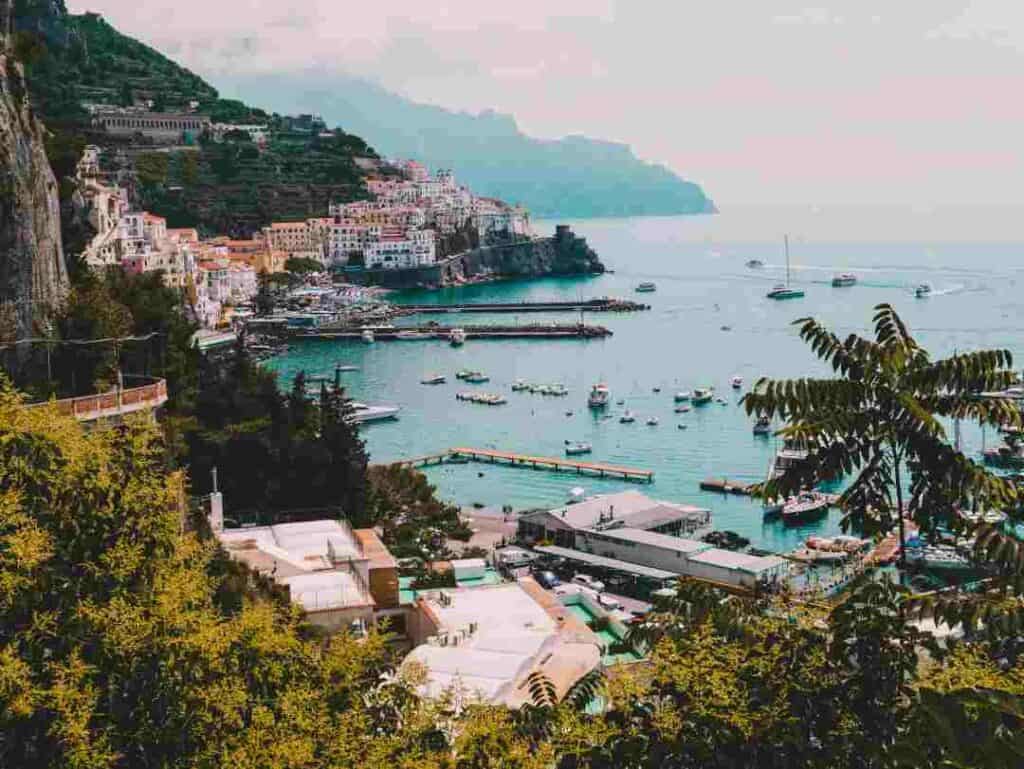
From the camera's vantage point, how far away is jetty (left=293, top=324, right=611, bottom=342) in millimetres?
52531

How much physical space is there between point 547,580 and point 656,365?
27.5m

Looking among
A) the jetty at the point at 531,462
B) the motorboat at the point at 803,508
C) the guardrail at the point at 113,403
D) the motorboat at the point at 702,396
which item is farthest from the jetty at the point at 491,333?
the guardrail at the point at 113,403

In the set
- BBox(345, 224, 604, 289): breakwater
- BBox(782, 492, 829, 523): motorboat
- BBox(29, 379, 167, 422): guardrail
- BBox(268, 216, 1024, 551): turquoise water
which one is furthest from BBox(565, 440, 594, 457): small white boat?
BBox(345, 224, 604, 289): breakwater

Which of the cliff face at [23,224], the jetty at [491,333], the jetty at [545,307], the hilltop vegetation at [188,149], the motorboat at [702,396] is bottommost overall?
the motorboat at [702,396]

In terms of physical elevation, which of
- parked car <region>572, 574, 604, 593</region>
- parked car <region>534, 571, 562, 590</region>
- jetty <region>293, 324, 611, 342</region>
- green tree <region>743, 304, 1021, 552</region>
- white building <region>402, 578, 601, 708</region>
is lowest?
parked car <region>572, 574, 604, 593</region>

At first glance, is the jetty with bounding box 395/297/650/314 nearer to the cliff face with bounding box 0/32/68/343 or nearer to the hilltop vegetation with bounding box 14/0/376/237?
the hilltop vegetation with bounding box 14/0/376/237

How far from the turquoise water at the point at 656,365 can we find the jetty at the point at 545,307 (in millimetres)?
1552

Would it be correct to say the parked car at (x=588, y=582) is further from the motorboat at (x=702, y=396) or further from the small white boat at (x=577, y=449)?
the motorboat at (x=702, y=396)

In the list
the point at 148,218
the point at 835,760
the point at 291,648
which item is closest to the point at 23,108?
the point at 291,648

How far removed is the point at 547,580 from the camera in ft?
57.4

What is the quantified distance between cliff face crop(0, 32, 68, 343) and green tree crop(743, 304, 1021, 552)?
1003 centimetres

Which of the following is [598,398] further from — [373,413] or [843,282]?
[843,282]

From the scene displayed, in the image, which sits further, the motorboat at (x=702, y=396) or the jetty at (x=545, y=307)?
the jetty at (x=545, y=307)

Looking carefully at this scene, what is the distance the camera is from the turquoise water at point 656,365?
90.5ft
